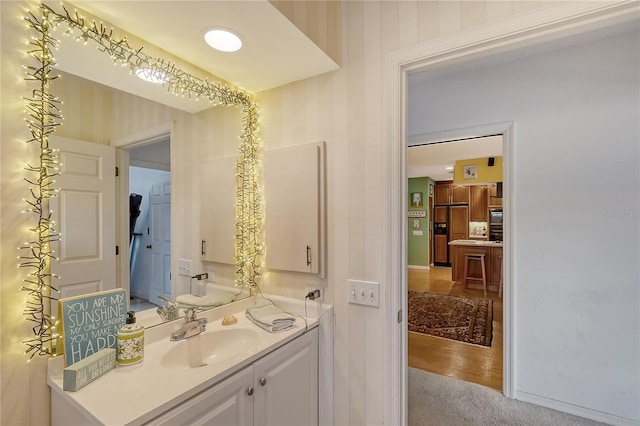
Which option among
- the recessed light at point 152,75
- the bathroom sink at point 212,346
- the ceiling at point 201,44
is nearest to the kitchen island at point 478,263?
the ceiling at point 201,44

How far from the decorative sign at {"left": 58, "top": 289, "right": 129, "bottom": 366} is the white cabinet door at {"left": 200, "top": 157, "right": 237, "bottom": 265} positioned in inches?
24.6

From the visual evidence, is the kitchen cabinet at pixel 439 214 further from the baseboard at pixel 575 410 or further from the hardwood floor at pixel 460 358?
the baseboard at pixel 575 410

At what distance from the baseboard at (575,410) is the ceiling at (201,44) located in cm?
279

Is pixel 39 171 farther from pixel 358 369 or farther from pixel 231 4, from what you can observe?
pixel 358 369

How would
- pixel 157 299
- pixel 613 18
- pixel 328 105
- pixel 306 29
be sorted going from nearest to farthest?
pixel 613 18, pixel 306 29, pixel 157 299, pixel 328 105

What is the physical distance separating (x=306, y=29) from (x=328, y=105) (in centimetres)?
39

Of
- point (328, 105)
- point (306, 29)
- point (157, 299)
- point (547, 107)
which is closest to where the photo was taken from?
point (306, 29)

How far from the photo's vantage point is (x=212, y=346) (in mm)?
1468

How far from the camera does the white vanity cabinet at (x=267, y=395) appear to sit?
3.25ft

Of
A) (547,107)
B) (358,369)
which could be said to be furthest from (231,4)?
(547,107)

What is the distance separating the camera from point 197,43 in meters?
1.36

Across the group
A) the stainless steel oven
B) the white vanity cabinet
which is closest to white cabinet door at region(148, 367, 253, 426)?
the white vanity cabinet

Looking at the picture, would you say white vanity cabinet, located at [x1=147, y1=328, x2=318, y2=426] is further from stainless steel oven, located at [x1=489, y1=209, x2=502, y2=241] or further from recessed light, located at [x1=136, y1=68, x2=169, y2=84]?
stainless steel oven, located at [x1=489, y1=209, x2=502, y2=241]

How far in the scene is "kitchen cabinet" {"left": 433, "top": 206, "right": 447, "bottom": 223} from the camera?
8559mm
